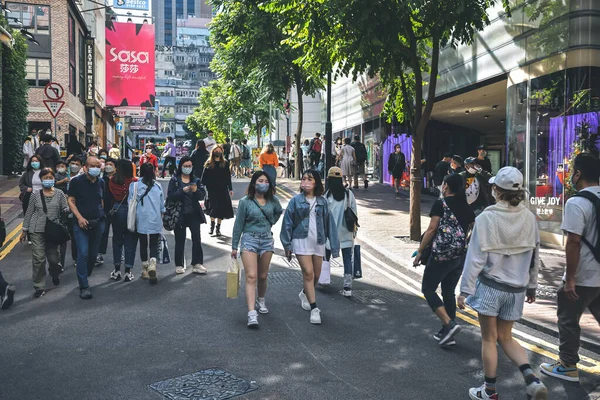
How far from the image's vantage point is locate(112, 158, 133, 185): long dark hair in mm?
9523

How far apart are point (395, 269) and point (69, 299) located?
17.3ft

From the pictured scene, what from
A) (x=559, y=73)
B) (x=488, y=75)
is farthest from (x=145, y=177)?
(x=488, y=75)

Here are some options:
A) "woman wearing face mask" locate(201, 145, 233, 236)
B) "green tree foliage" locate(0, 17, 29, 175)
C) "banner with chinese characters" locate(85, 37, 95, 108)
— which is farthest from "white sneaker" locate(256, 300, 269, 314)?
"banner with chinese characters" locate(85, 37, 95, 108)

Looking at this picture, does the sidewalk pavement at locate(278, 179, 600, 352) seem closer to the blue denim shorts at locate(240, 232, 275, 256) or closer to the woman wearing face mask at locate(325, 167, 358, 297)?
the woman wearing face mask at locate(325, 167, 358, 297)

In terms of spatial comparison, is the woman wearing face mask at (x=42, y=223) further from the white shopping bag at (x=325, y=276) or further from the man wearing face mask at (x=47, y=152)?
the man wearing face mask at (x=47, y=152)

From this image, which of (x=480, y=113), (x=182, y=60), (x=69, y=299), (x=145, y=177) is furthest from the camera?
(x=182, y=60)

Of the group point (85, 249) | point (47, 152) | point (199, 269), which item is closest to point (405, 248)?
point (199, 269)

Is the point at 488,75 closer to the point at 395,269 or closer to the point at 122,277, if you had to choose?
the point at 395,269

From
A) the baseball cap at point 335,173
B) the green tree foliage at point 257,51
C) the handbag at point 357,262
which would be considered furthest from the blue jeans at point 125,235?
the green tree foliage at point 257,51

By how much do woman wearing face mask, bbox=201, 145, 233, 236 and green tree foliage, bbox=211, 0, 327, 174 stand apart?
14.2 m

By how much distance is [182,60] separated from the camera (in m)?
183

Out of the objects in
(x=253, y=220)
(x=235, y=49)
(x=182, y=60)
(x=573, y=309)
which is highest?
(x=182, y=60)

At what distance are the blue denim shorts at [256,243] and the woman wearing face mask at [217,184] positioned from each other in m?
5.11

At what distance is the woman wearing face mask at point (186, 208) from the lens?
955cm
